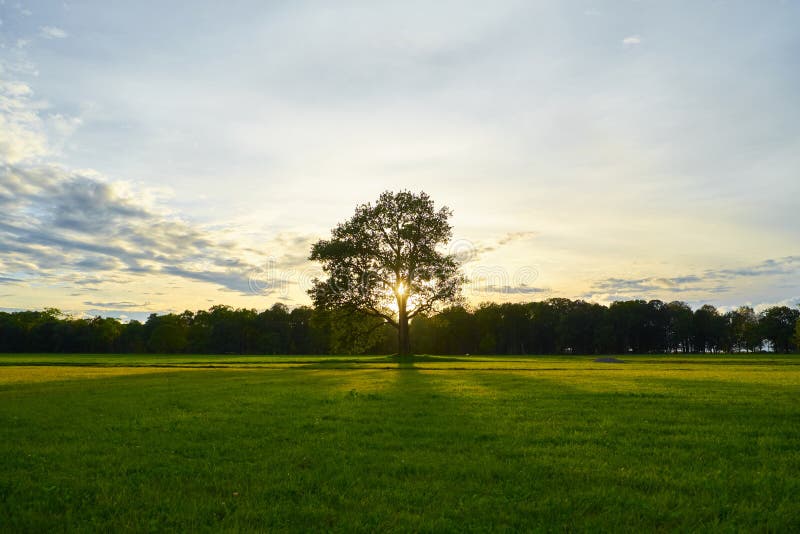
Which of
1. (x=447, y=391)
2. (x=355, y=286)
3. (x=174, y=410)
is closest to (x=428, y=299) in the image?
(x=355, y=286)

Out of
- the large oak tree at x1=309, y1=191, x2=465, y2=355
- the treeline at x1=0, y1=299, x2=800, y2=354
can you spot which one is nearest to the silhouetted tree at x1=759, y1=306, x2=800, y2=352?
the treeline at x1=0, y1=299, x2=800, y2=354

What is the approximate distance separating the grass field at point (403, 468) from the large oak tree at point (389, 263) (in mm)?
41209

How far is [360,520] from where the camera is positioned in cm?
624

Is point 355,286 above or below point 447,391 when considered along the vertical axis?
above

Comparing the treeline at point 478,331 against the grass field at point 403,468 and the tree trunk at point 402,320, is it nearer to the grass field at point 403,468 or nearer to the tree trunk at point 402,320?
the tree trunk at point 402,320

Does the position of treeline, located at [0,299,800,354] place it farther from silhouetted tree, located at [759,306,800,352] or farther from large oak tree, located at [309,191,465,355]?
large oak tree, located at [309,191,465,355]

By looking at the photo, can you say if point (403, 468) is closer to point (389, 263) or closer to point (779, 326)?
point (389, 263)

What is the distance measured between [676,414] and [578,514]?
9471 millimetres

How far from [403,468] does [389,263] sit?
161ft

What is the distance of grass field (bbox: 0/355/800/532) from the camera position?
6.36 m

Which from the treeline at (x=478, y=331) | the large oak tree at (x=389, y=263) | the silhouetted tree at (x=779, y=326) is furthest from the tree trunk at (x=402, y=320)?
the silhouetted tree at (x=779, y=326)

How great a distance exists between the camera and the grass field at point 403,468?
6.36m

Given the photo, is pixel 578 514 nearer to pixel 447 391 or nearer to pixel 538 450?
pixel 538 450

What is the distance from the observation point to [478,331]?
180 metres
